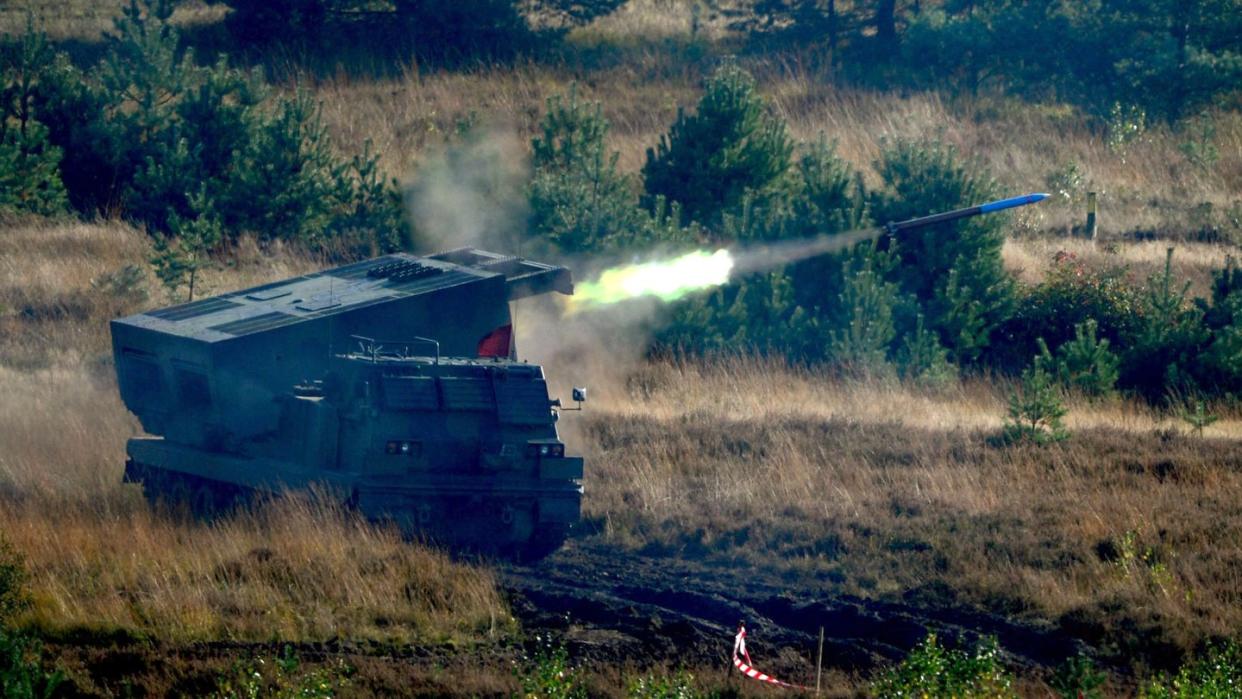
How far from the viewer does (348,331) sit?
1354 cm

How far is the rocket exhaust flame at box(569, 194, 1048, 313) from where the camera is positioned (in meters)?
19.9

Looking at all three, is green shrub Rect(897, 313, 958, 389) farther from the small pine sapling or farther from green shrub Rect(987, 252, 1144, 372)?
the small pine sapling

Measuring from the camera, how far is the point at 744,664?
995 centimetres

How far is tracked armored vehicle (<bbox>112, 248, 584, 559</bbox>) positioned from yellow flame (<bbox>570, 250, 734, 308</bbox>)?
545 centimetres

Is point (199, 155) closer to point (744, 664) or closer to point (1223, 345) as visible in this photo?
point (1223, 345)

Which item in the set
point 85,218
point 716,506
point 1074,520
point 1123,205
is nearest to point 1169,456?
point 1074,520

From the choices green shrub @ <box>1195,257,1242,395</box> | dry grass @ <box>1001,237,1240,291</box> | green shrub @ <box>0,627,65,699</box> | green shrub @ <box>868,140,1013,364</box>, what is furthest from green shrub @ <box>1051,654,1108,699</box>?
dry grass @ <box>1001,237,1240,291</box>

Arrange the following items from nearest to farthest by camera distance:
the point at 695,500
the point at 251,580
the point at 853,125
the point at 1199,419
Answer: the point at 251,580
the point at 695,500
the point at 1199,419
the point at 853,125

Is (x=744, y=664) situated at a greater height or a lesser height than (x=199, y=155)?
lesser

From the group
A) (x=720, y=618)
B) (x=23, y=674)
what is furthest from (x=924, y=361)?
(x=23, y=674)

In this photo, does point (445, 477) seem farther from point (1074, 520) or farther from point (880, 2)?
point (880, 2)

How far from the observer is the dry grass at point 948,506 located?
11242 millimetres

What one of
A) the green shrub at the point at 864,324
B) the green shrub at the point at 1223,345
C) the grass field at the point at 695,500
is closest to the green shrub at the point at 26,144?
the grass field at the point at 695,500

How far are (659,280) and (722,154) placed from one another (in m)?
3.85
